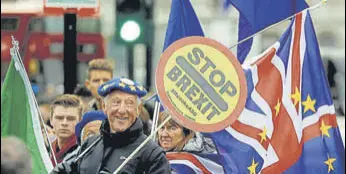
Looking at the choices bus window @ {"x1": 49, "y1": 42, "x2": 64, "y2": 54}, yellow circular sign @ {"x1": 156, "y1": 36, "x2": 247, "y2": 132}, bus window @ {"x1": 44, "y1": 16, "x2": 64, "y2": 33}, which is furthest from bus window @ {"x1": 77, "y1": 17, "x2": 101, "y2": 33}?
yellow circular sign @ {"x1": 156, "y1": 36, "x2": 247, "y2": 132}

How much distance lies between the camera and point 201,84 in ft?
24.2

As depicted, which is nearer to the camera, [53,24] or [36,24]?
[36,24]

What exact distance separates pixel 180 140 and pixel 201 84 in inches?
55.5

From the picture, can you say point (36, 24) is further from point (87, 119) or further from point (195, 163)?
point (87, 119)

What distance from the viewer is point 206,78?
739 centimetres

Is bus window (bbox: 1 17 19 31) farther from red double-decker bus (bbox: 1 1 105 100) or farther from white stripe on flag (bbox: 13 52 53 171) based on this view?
white stripe on flag (bbox: 13 52 53 171)

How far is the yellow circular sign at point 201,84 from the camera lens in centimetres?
727

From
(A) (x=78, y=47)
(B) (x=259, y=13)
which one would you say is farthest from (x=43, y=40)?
(B) (x=259, y=13)

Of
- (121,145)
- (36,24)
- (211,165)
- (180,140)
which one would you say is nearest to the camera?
(121,145)

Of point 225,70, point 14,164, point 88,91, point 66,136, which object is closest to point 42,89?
point 88,91

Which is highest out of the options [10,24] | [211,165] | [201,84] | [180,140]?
[201,84]

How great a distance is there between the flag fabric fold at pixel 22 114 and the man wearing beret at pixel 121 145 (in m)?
1.10

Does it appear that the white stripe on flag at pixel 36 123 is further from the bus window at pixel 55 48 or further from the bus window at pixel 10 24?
the bus window at pixel 55 48

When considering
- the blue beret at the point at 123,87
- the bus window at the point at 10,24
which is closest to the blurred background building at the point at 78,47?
the bus window at the point at 10,24
